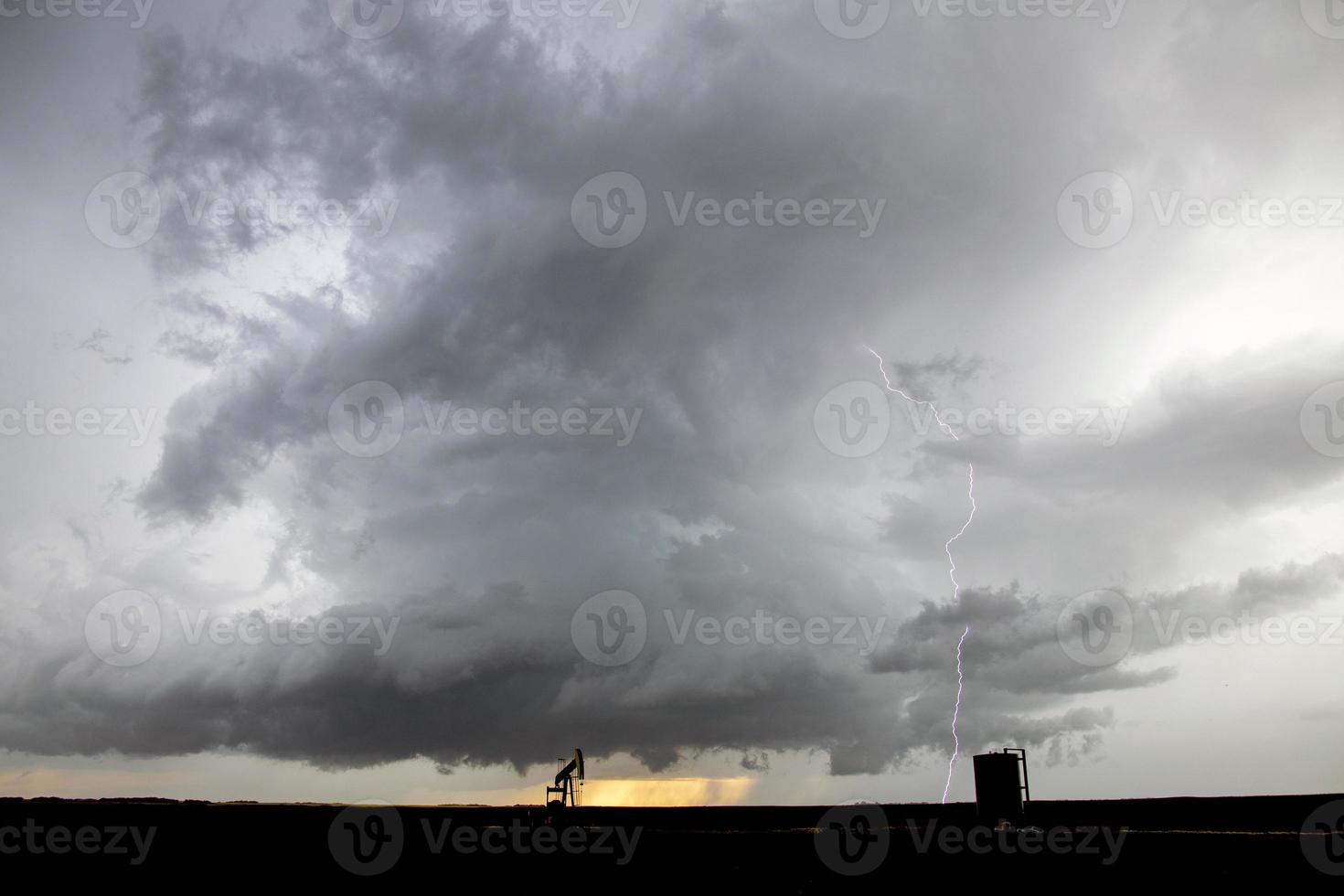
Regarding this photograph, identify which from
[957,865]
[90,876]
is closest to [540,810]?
Answer: [90,876]

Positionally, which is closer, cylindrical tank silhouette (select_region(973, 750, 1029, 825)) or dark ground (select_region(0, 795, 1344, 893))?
dark ground (select_region(0, 795, 1344, 893))

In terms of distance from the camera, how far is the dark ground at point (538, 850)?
1164 cm

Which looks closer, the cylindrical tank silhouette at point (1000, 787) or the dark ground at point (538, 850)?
the dark ground at point (538, 850)

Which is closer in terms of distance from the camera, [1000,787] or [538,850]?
[538,850]

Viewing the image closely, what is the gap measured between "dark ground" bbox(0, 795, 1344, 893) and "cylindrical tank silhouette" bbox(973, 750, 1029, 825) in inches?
262

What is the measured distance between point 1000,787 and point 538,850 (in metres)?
11.1

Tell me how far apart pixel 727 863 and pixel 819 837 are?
52.6 inches

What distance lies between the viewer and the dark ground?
11.6 m

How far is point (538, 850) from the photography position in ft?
42.4

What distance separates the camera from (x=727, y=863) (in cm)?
1272

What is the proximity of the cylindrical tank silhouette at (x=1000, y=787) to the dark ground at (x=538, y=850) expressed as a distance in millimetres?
6643

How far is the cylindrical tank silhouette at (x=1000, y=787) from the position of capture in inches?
761

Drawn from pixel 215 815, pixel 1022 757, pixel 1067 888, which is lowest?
pixel 1067 888

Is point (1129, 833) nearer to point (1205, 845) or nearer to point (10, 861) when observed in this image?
point (1205, 845)
